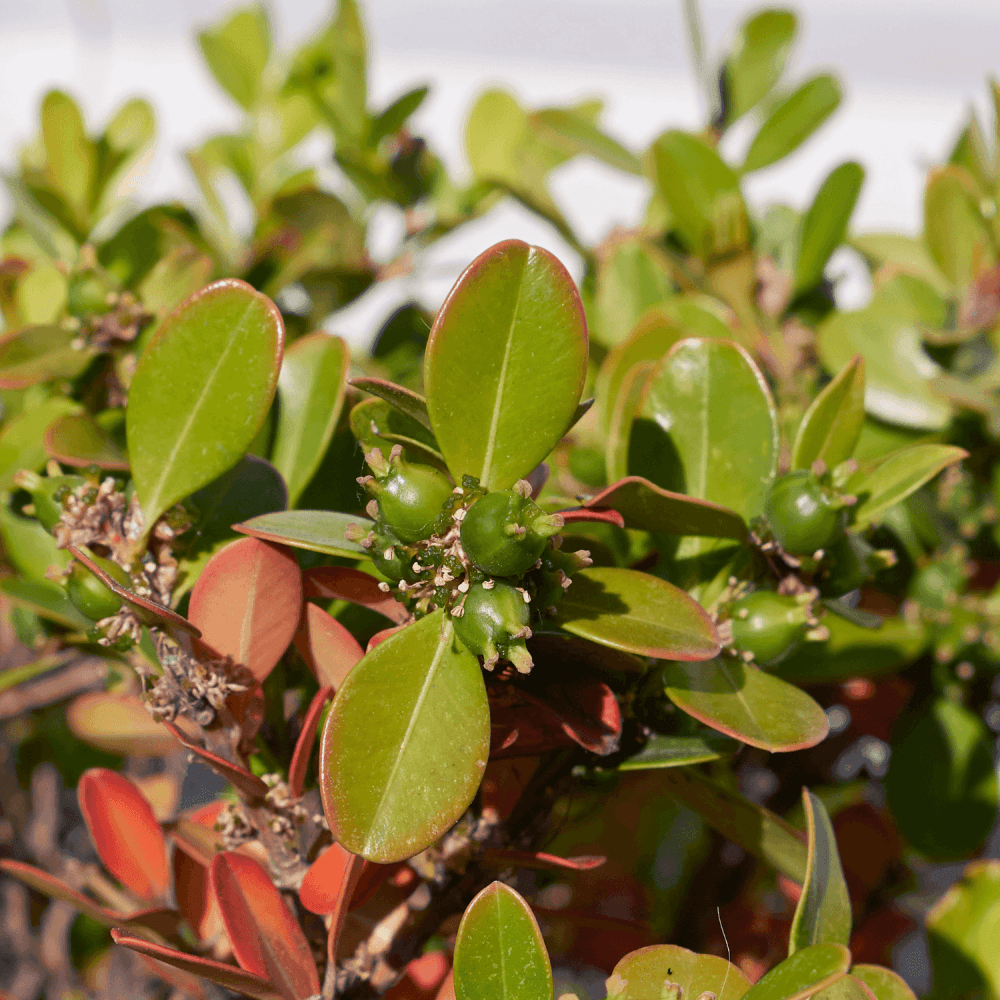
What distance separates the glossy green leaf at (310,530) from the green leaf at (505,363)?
2.7 inches

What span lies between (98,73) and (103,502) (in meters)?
2.45

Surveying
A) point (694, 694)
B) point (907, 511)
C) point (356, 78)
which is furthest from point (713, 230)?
point (694, 694)

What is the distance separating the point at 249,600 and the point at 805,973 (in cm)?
36

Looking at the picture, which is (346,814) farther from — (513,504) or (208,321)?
(208,321)

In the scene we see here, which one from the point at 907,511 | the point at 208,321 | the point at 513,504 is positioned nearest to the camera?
the point at 513,504

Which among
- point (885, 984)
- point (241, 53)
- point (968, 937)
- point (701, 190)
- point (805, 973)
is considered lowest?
point (968, 937)

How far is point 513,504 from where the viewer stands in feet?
1.36

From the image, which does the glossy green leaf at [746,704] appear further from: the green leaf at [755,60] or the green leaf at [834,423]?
the green leaf at [755,60]

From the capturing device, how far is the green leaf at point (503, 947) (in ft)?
1.53

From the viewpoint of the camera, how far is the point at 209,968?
46cm

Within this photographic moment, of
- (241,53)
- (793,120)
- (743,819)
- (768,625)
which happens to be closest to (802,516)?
(768,625)

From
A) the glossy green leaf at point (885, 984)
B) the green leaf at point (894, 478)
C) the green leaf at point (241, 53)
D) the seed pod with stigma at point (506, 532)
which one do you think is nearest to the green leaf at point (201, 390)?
the seed pod with stigma at point (506, 532)

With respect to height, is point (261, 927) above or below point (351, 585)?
below

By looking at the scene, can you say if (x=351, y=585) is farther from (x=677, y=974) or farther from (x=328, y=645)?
(x=677, y=974)
